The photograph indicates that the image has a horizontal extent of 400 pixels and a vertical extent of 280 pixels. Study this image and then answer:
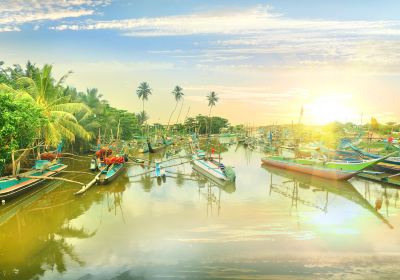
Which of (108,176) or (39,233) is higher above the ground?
(108,176)

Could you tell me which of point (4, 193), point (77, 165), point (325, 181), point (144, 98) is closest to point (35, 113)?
point (4, 193)

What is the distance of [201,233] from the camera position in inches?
455

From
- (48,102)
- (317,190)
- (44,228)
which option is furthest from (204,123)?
(44,228)

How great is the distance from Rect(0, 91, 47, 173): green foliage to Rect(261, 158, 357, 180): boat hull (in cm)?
1904

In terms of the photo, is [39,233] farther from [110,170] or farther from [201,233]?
[110,170]

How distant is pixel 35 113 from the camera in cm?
1744

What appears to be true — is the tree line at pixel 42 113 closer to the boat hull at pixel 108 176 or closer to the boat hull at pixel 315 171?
the boat hull at pixel 108 176

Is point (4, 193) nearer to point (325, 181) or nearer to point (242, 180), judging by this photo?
point (242, 180)

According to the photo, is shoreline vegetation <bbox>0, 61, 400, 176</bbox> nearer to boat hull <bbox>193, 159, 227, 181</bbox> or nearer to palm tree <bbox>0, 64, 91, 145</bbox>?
palm tree <bbox>0, 64, 91, 145</bbox>

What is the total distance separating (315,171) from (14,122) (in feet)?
65.1

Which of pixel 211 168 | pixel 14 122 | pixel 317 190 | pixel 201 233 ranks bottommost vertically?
pixel 201 233

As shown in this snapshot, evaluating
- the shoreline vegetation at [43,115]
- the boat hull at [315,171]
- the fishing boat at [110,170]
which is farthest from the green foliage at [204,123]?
the fishing boat at [110,170]

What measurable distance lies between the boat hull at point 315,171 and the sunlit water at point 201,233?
1.61 metres

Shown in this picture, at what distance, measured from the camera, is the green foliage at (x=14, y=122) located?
1530 centimetres
